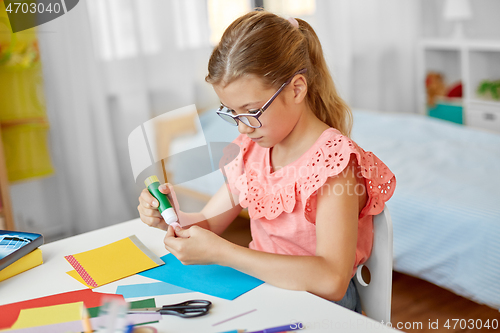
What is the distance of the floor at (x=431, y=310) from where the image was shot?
162 centimetres

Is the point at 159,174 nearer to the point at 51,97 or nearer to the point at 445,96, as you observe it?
the point at 51,97

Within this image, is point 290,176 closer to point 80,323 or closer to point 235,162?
point 235,162

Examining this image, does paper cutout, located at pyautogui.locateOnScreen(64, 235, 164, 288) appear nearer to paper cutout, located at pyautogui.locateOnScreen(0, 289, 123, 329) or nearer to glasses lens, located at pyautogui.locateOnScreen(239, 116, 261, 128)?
paper cutout, located at pyautogui.locateOnScreen(0, 289, 123, 329)

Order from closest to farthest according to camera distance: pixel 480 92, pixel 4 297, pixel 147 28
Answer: pixel 4 297 → pixel 147 28 → pixel 480 92

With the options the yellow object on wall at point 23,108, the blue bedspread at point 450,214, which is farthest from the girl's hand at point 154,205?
the yellow object on wall at point 23,108

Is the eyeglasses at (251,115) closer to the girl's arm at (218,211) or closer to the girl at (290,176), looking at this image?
the girl at (290,176)

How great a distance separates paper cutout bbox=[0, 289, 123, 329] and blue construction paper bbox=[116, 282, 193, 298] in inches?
0.7

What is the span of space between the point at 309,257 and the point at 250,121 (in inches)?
10.7

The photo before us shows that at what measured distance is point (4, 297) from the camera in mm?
833

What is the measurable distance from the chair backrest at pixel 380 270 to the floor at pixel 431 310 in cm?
61

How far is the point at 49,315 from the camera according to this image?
0.76 metres

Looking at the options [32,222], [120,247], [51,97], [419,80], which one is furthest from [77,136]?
[419,80]

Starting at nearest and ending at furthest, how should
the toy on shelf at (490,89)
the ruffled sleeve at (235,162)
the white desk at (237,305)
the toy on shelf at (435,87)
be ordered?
the white desk at (237,305), the ruffled sleeve at (235,162), the toy on shelf at (490,89), the toy on shelf at (435,87)

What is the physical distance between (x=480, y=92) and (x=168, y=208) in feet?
8.88
